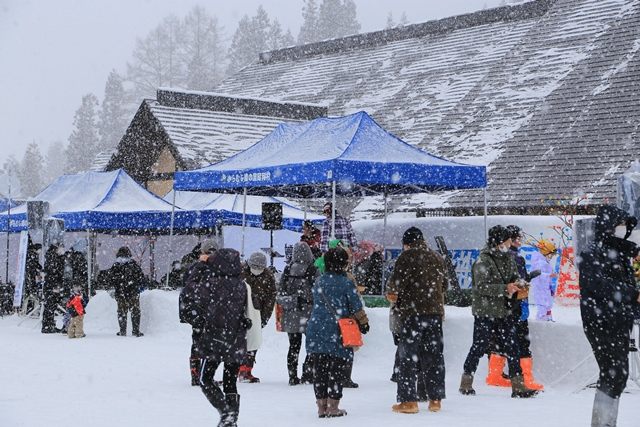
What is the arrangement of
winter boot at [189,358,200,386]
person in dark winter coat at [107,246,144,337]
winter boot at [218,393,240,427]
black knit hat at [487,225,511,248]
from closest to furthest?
winter boot at [218,393,240,427]
black knit hat at [487,225,511,248]
winter boot at [189,358,200,386]
person in dark winter coat at [107,246,144,337]

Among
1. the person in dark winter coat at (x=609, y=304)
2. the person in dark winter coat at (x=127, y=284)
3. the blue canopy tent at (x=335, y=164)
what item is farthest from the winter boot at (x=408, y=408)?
the person in dark winter coat at (x=127, y=284)

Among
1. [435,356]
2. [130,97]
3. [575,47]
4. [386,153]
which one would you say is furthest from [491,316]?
[130,97]

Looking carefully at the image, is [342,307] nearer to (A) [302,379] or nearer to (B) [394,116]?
(A) [302,379]

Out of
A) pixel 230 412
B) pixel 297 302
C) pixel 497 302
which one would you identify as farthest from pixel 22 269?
pixel 230 412

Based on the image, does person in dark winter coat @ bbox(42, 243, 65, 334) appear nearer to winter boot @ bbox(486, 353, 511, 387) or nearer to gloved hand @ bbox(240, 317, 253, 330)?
winter boot @ bbox(486, 353, 511, 387)

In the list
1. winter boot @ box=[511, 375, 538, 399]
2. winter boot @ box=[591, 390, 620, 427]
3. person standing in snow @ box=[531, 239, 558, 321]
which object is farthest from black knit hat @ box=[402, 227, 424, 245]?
person standing in snow @ box=[531, 239, 558, 321]

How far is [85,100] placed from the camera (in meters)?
83.8

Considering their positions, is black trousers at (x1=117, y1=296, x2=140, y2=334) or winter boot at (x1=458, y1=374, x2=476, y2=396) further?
black trousers at (x1=117, y1=296, x2=140, y2=334)

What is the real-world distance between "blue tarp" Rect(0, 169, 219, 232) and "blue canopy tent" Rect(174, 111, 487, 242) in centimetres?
527

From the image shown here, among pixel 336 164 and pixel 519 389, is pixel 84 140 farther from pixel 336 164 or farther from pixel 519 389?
pixel 519 389

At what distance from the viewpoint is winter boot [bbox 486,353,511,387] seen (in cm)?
1081

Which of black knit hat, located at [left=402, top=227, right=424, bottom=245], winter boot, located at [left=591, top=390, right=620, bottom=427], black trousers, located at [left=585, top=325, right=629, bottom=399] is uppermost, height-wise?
black knit hat, located at [left=402, top=227, right=424, bottom=245]

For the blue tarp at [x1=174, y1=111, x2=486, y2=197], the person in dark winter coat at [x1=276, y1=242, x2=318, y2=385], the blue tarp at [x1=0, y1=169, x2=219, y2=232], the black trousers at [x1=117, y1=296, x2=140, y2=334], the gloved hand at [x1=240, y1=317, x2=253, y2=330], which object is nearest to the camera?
the gloved hand at [x1=240, y1=317, x2=253, y2=330]

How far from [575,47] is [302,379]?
18795 millimetres
